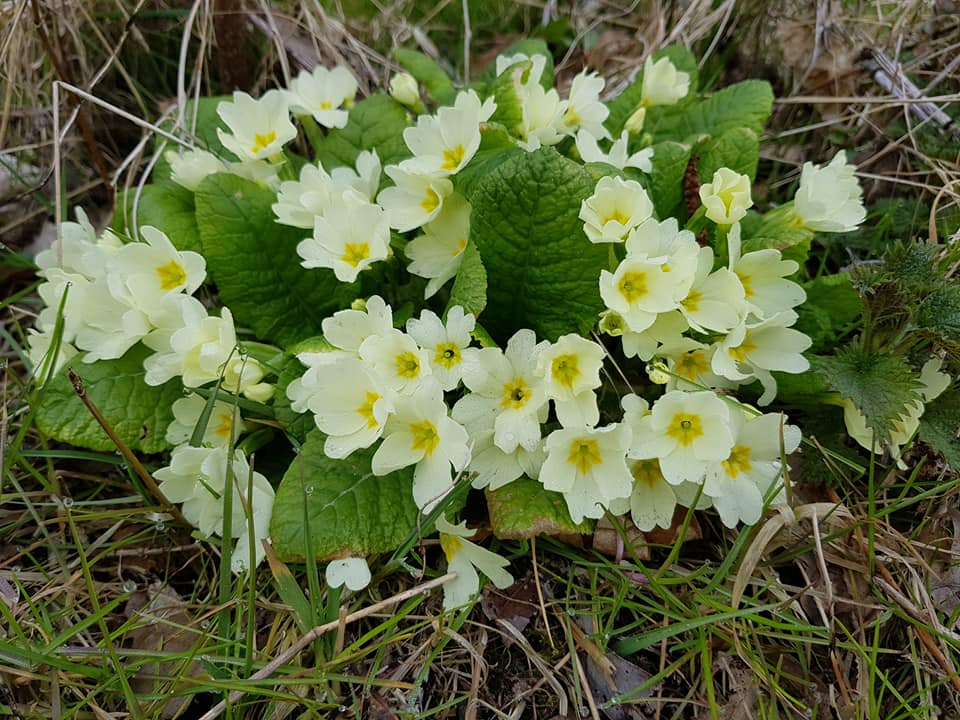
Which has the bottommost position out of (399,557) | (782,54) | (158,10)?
(399,557)

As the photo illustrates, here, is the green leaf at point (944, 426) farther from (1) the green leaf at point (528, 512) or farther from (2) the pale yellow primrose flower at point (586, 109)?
(2) the pale yellow primrose flower at point (586, 109)

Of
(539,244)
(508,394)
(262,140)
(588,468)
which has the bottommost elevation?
(588,468)

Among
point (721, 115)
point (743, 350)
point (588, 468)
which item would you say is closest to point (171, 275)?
point (588, 468)

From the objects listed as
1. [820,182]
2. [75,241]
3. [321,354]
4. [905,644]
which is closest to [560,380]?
[321,354]

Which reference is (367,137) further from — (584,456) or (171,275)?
(584,456)

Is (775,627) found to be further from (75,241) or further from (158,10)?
(158,10)
